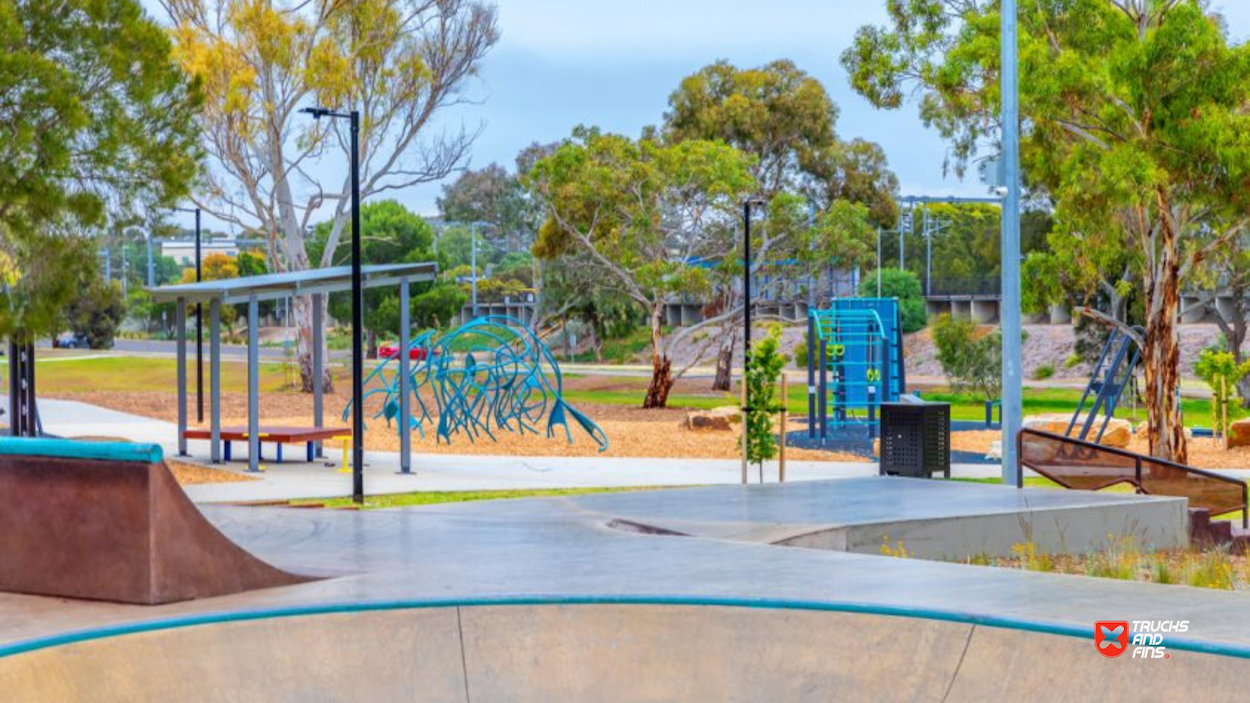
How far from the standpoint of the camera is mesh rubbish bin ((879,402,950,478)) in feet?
64.9

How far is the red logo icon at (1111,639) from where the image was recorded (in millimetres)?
7234

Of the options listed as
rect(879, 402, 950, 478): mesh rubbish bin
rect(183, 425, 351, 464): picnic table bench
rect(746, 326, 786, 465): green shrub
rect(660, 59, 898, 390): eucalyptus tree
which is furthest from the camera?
rect(660, 59, 898, 390): eucalyptus tree

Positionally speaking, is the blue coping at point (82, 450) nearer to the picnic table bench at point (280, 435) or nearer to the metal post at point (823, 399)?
the picnic table bench at point (280, 435)

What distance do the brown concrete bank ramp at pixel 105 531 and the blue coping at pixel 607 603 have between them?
32.6 inches

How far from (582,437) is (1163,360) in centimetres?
1097

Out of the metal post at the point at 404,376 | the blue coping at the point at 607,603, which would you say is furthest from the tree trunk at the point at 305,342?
the blue coping at the point at 607,603

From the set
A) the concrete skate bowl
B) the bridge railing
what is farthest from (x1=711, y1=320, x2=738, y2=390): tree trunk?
the concrete skate bowl

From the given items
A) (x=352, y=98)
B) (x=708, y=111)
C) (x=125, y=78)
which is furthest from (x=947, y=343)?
(x=125, y=78)

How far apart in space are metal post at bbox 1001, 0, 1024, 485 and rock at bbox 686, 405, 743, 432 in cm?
1354

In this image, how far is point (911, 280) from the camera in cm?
8081

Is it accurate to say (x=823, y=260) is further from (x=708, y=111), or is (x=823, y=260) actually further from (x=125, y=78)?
(x=125, y=78)

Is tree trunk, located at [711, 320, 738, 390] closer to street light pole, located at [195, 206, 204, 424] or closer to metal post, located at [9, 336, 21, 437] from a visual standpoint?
street light pole, located at [195, 206, 204, 424]

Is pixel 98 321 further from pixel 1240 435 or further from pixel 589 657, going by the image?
pixel 589 657

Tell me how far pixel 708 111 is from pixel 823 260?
1381cm
